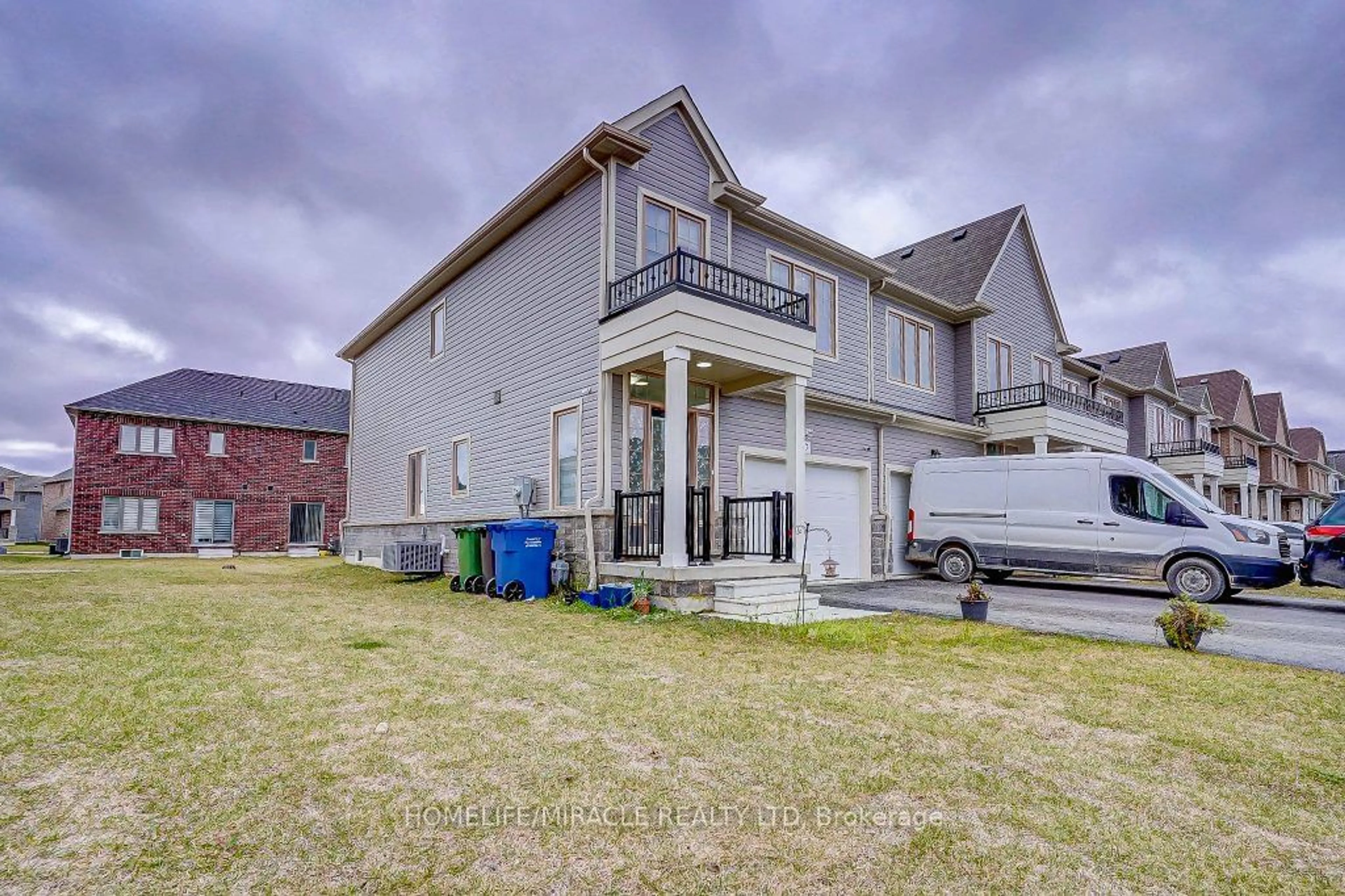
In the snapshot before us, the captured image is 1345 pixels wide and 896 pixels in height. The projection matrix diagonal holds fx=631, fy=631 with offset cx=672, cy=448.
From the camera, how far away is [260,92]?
1564 centimetres

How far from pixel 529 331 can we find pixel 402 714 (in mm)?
8860

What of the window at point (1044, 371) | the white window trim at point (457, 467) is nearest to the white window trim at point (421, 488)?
the white window trim at point (457, 467)

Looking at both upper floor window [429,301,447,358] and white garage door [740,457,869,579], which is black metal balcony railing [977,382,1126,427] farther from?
upper floor window [429,301,447,358]

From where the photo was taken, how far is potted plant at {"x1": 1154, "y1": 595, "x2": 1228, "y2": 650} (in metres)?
5.76

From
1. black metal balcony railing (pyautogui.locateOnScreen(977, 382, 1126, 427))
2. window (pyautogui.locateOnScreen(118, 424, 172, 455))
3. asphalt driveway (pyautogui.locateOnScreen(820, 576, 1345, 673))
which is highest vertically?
black metal balcony railing (pyautogui.locateOnScreen(977, 382, 1126, 427))

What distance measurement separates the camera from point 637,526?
926 cm

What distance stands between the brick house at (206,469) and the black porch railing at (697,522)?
2295cm

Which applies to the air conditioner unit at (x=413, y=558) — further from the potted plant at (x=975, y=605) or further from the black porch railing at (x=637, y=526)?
the potted plant at (x=975, y=605)

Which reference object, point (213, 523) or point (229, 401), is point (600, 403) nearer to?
point (213, 523)

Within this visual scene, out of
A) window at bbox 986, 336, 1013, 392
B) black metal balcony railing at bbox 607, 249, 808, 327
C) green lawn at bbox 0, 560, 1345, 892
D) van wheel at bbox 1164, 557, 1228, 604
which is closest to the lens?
green lawn at bbox 0, 560, 1345, 892

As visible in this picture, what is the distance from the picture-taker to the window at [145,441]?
2405cm

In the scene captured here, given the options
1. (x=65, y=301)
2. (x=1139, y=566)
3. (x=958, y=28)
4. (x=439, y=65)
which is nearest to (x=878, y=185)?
(x=958, y=28)

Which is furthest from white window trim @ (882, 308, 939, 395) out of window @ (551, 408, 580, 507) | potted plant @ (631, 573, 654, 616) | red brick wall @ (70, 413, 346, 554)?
red brick wall @ (70, 413, 346, 554)

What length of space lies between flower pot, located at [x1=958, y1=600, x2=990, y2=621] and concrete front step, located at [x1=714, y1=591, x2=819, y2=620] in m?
1.82
